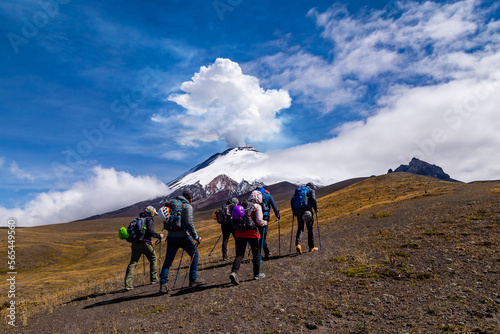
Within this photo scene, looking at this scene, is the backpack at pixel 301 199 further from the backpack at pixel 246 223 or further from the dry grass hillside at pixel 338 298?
the backpack at pixel 246 223

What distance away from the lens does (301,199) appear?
13281mm

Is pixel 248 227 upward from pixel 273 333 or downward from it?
upward

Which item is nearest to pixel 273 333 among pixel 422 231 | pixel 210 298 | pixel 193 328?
pixel 193 328

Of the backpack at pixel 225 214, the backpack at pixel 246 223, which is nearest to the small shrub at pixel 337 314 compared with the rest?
the backpack at pixel 246 223

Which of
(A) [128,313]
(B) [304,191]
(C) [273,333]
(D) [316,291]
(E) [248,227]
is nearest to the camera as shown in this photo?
(C) [273,333]

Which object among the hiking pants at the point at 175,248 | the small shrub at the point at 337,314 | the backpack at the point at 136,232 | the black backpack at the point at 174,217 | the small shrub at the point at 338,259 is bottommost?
the small shrub at the point at 337,314

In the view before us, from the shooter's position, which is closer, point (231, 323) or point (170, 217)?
point (231, 323)

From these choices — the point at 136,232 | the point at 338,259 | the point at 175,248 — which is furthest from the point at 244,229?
the point at 136,232

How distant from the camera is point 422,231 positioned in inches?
531

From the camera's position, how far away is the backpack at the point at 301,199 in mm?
13148

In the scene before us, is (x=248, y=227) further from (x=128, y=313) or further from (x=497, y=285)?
(x=497, y=285)

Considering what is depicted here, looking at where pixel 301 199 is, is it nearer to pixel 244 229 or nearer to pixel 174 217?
pixel 244 229

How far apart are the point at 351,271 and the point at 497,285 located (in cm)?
354

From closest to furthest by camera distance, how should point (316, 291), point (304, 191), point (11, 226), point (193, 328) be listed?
point (193, 328) < point (316, 291) < point (304, 191) < point (11, 226)
